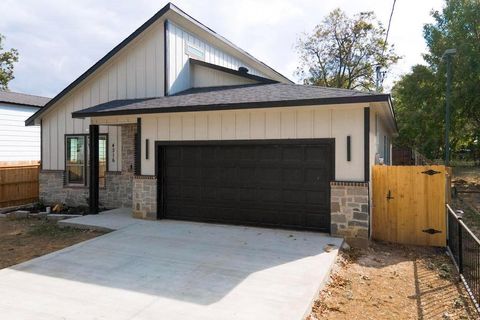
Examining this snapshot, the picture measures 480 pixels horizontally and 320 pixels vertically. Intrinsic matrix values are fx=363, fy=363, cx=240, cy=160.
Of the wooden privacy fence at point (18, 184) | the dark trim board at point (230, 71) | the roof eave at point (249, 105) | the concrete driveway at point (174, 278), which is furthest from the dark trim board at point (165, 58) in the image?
the wooden privacy fence at point (18, 184)

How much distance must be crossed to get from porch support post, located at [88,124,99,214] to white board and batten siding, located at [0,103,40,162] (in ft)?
28.3

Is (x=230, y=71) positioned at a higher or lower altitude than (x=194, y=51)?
lower

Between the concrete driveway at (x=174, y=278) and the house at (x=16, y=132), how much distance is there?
12042 millimetres

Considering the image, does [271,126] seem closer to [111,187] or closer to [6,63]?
[111,187]

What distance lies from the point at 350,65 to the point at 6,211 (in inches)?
1099

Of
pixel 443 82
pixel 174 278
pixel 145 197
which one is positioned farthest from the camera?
pixel 443 82

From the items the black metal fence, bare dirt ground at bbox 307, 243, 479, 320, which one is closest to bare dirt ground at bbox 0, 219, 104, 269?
bare dirt ground at bbox 307, 243, 479, 320

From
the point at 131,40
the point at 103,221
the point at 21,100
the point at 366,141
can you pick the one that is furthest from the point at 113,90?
the point at 21,100

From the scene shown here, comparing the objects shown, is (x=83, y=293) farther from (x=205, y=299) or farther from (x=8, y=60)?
(x=8, y=60)

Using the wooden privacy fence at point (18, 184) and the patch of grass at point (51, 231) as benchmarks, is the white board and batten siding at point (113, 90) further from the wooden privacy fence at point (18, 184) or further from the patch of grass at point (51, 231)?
the patch of grass at point (51, 231)

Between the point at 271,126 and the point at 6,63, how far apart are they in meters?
37.2

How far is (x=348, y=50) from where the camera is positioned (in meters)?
31.5

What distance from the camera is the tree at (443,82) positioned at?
17.8 m

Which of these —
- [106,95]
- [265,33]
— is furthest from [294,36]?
[106,95]
